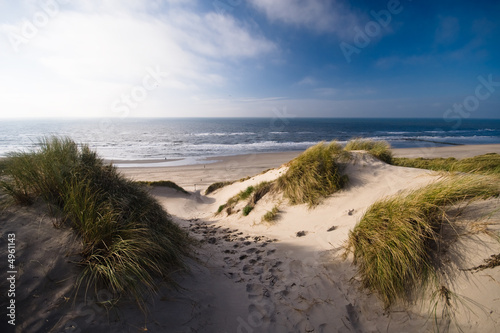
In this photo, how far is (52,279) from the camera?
2.52 metres

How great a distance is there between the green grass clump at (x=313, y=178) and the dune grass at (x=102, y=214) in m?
4.20

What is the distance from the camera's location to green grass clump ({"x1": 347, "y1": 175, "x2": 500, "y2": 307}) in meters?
2.98

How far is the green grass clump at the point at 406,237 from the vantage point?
298 centimetres

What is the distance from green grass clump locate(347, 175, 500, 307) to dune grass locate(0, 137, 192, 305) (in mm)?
2940

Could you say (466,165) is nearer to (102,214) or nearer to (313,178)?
(313,178)

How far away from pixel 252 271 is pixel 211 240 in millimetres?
2047

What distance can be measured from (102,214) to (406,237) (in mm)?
4460

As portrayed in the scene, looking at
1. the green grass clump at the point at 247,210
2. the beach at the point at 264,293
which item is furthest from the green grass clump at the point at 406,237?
the green grass clump at the point at 247,210

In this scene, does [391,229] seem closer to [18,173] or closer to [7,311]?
[7,311]

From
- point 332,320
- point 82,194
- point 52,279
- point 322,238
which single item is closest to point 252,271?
point 332,320

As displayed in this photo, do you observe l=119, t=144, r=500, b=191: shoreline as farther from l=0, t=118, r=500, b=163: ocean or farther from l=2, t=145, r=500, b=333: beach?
l=2, t=145, r=500, b=333: beach

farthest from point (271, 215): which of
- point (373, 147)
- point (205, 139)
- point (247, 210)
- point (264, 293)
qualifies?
point (205, 139)

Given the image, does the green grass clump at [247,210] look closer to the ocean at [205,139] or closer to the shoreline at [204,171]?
the ocean at [205,139]

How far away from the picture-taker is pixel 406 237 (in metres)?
3.13
